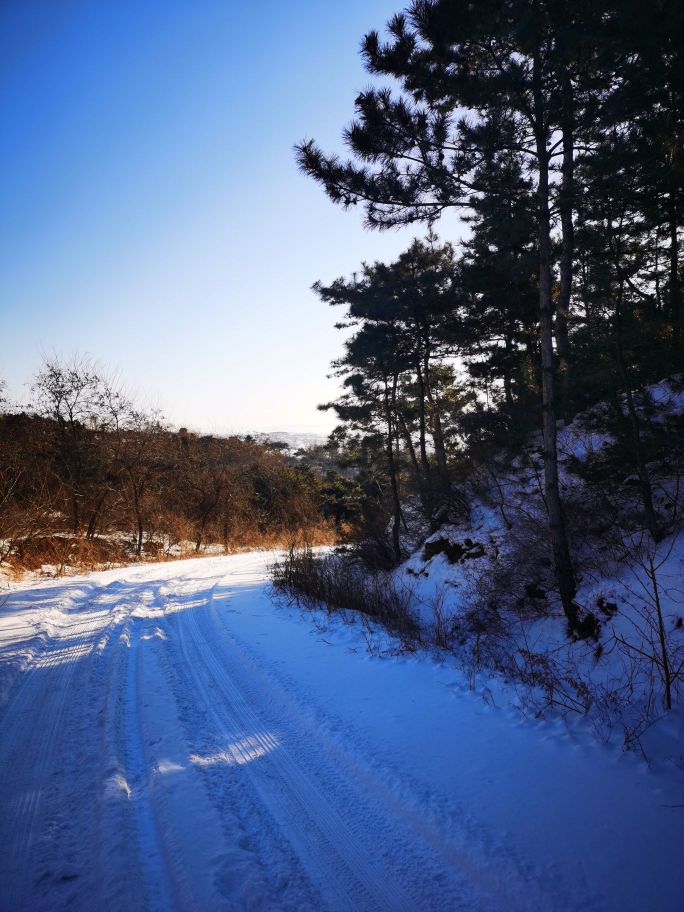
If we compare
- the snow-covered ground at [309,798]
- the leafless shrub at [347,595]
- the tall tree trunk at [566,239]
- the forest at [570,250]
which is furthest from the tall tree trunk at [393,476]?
the snow-covered ground at [309,798]

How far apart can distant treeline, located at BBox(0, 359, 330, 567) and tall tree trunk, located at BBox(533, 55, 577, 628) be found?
12.0 metres

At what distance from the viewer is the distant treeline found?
15375 millimetres

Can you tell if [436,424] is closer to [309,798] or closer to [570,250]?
[570,250]

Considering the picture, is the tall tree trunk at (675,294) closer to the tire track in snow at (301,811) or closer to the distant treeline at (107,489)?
the tire track in snow at (301,811)

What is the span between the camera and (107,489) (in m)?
20.4

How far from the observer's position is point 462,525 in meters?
11.6

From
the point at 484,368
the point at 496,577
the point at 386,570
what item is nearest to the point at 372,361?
the point at 484,368

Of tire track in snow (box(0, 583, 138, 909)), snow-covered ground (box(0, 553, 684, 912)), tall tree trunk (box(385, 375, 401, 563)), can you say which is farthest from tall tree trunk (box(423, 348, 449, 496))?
tire track in snow (box(0, 583, 138, 909))

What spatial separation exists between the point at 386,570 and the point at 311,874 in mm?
11229

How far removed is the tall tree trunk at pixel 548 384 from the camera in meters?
6.16

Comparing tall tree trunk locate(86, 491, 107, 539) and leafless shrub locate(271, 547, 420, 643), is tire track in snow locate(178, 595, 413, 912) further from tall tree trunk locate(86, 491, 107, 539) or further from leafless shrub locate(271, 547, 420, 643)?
tall tree trunk locate(86, 491, 107, 539)

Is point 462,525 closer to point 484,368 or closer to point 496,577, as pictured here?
point 496,577

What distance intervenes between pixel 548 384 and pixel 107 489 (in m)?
20.9

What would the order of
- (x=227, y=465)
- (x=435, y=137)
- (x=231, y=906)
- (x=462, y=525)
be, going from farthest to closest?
(x=227, y=465) → (x=462, y=525) → (x=435, y=137) → (x=231, y=906)
